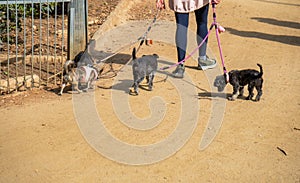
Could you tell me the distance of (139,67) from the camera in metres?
6.58

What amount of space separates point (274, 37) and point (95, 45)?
3422 mm

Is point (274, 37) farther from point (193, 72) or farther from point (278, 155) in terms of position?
point (278, 155)

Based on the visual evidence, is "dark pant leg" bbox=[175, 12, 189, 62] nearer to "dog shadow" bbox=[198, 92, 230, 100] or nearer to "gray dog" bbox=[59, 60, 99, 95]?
"dog shadow" bbox=[198, 92, 230, 100]

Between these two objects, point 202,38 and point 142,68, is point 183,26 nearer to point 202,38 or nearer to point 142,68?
point 202,38

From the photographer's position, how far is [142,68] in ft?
21.7

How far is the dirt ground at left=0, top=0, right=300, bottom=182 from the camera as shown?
488cm

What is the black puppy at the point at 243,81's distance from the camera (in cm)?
648

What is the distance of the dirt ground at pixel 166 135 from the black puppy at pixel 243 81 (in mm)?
130

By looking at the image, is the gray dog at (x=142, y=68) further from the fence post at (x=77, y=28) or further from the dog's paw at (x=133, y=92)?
the fence post at (x=77, y=28)

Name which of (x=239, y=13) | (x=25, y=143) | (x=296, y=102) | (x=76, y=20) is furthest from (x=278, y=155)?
(x=239, y=13)

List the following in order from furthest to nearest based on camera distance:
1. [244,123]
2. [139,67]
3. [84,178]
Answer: [139,67]
[244,123]
[84,178]

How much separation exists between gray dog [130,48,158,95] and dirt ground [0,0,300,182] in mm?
207

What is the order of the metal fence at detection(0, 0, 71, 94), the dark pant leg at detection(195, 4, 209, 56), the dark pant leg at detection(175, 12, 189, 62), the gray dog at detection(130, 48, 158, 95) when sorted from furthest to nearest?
1. the dark pant leg at detection(195, 4, 209, 56)
2. the dark pant leg at detection(175, 12, 189, 62)
3. the metal fence at detection(0, 0, 71, 94)
4. the gray dog at detection(130, 48, 158, 95)

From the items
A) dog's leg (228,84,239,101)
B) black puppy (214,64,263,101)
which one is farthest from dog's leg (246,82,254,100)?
dog's leg (228,84,239,101)
